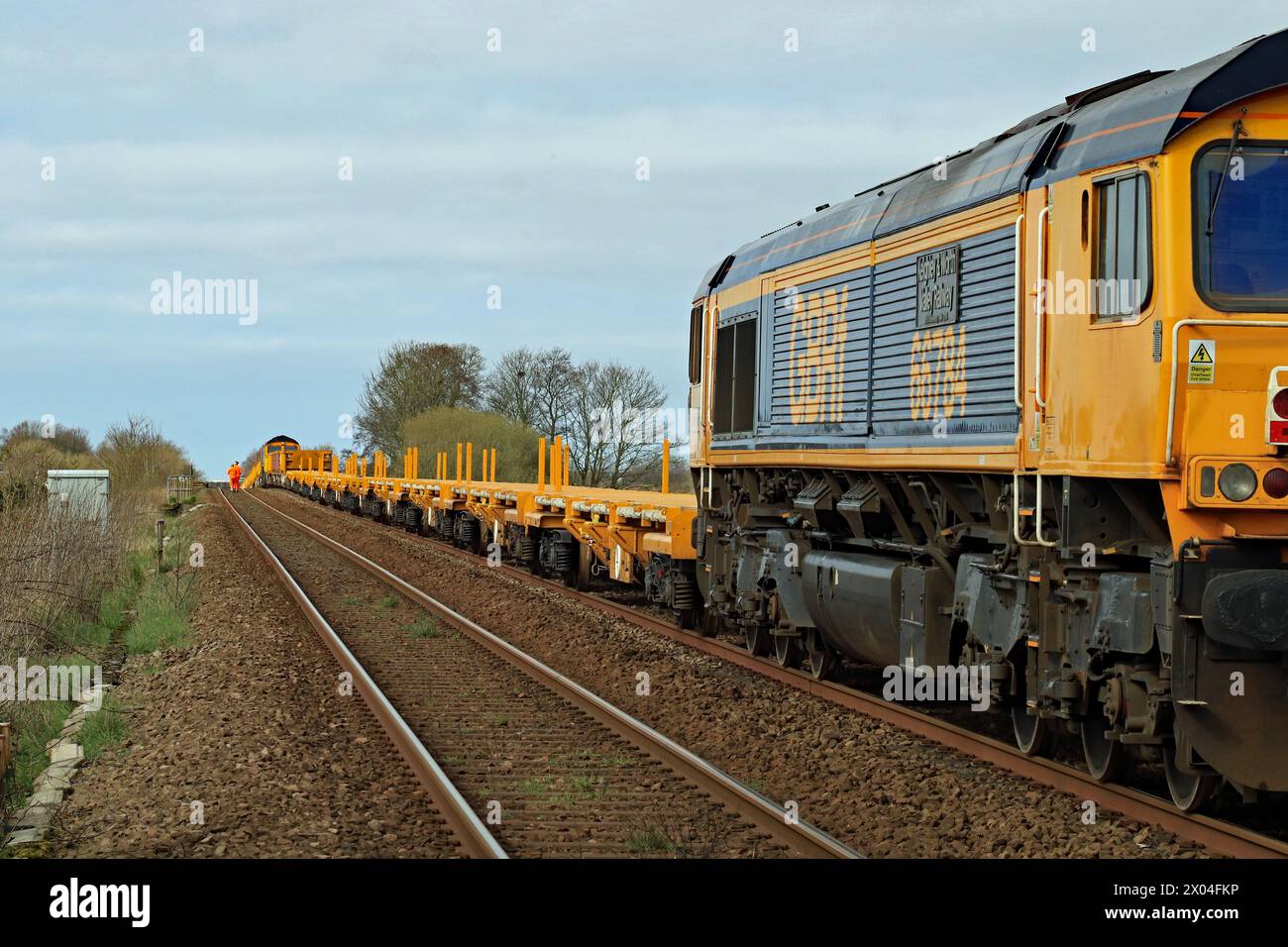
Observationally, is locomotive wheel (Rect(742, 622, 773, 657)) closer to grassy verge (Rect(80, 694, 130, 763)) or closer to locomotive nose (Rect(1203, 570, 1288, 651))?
grassy verge (Rect(80, 694, 130, 763))

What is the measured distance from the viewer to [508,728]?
11266 millimetres

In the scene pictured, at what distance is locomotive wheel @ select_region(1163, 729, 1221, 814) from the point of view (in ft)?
25.5

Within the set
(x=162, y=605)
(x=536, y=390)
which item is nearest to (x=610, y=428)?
(x=536, y=390)

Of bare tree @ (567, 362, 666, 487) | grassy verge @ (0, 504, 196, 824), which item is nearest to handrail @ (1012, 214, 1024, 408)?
grassy verge @ (0, 504, 196, 824)

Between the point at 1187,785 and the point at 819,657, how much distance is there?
5434 mm

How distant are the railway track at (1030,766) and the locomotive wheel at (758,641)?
101mm

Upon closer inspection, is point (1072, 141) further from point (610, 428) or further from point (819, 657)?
point (610, 428)

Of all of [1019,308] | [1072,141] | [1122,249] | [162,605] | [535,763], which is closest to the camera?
[1122,249]

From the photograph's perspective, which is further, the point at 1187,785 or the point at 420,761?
the point at 420,761

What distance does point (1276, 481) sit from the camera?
24.7 ft
